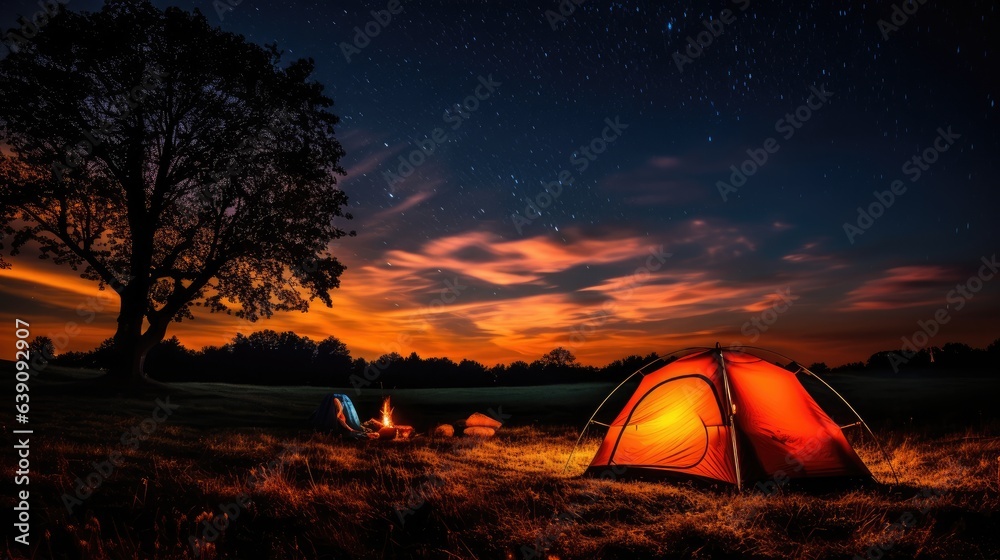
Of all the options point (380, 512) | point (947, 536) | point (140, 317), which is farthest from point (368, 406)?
point (947, 536)

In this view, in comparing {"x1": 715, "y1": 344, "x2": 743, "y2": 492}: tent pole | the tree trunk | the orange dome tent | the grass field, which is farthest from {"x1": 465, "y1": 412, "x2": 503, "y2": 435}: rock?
the tree trunk

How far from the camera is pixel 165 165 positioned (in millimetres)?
24719

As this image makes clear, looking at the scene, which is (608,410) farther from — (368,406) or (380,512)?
(380,512)

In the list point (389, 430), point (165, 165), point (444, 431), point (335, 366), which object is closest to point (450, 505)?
point (389, 430)

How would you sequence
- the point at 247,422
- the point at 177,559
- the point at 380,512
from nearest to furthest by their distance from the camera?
the point at 177,559, the point at 380,512, the point at 247,422

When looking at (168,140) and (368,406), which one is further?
(368,406)

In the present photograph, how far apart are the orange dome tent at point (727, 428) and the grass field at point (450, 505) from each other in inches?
26.2

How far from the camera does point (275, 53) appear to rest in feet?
85.5

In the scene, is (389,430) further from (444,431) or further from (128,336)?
(128,336)

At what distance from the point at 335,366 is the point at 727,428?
55.2 m

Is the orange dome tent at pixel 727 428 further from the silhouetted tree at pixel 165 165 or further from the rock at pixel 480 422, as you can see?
the silhouetted tree at pixel 165 165

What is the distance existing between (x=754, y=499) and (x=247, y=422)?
17.5 m

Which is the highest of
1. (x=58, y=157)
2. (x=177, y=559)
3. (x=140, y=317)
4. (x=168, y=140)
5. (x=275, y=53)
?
(x=275, y=53)

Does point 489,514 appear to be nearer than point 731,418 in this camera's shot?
Yes
